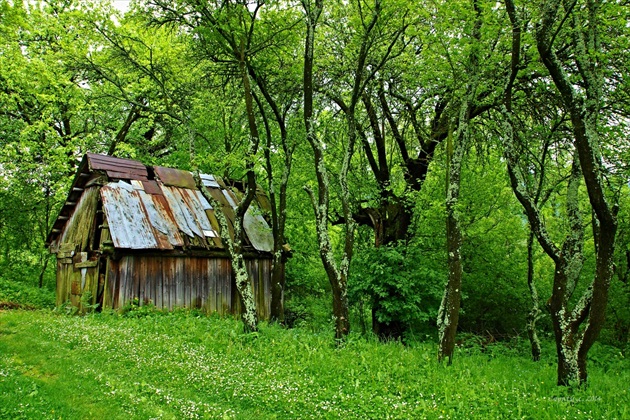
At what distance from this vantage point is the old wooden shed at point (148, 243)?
1432 centimetres

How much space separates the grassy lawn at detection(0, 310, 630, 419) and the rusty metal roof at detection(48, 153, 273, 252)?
4.39 m

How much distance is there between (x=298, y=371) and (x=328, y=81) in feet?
29.3

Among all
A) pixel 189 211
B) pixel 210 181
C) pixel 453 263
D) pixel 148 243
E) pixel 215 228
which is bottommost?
pixel 453 263

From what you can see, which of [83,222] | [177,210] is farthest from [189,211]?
[83,222]

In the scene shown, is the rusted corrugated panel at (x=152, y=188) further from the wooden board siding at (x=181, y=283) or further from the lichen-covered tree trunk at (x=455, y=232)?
the lichen-covered tree trunk at (x=455, y=232)

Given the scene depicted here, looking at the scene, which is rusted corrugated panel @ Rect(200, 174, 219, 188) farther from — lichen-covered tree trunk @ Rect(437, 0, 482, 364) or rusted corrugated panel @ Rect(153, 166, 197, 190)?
lichen-covered tree trunk @ Rect(437, 0, 482, 364)

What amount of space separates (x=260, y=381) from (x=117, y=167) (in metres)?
12.1

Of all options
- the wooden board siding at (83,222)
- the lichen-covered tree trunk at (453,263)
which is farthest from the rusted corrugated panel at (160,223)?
the lichen-covered tree trunk at (453,263)

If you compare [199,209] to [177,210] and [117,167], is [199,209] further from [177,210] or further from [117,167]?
[117,167]

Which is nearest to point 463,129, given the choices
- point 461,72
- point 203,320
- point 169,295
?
point 461,72

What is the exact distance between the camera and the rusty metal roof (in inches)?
571

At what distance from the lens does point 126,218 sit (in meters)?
14.6

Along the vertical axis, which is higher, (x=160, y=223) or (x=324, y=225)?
(x=160, y=223)

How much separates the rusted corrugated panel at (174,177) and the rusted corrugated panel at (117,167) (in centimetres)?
53
